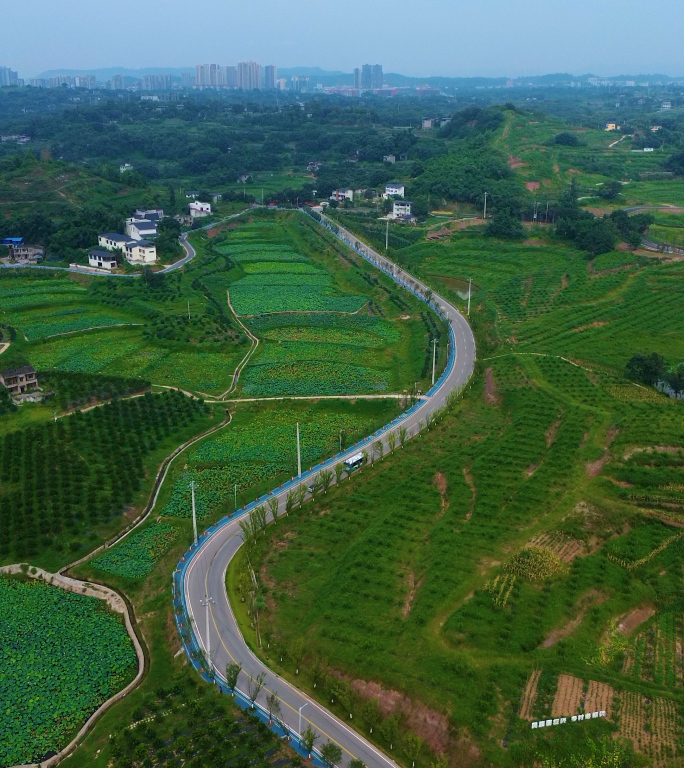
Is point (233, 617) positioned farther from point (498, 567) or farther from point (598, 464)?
point (598, 464)

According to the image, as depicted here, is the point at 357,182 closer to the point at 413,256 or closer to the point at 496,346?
the point at 413,256

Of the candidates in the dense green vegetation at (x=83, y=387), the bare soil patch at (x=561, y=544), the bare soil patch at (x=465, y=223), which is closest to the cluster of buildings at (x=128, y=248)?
the dense green vegetation at (x=83, y=387)

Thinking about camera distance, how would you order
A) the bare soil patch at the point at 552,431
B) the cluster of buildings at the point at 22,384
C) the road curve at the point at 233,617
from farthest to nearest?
the cluster of buildings at the point at 22,384 → the bare soil patch at the point at 552,431 → the road curve at the point at 233,617

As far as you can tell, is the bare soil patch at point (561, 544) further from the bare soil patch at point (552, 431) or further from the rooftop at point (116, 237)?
the rooftop at point (116, 237)

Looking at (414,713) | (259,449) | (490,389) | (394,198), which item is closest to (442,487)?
(259,449)

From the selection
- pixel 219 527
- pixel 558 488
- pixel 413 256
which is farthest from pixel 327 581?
pixel 413 256

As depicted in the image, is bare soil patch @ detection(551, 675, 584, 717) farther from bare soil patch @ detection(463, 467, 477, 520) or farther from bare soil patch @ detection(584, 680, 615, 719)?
bare soil patch @ detection(463, 467, 477, 520)
